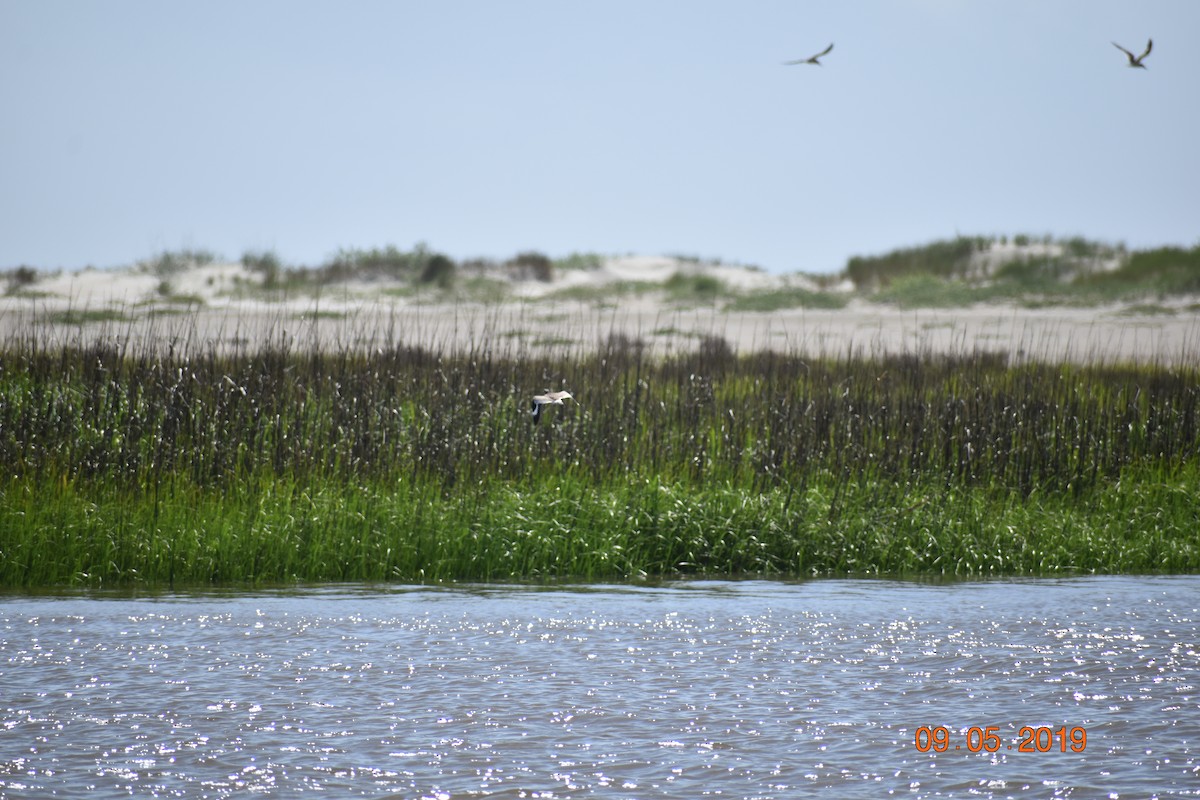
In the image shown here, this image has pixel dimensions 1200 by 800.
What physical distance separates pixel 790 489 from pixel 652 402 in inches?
94.6

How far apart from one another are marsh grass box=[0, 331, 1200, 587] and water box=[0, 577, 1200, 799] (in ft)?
3.47

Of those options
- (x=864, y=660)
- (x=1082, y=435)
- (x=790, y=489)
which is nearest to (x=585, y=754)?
(x=864, y=660)

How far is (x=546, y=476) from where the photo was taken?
1088cm
